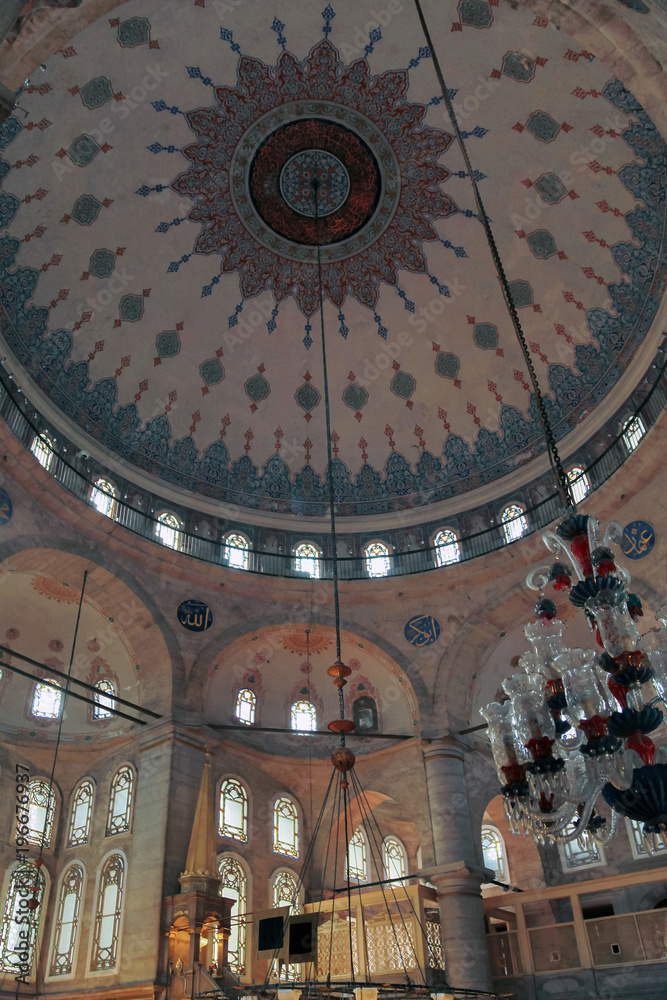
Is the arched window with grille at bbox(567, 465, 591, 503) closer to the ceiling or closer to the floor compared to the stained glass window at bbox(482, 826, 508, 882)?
closer to the ceiling

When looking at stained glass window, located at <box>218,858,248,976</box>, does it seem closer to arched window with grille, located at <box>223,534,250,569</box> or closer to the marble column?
the marble column

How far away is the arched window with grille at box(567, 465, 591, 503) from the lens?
13.9 metres

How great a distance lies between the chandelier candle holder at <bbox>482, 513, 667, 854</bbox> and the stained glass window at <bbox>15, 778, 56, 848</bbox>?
9733 mm

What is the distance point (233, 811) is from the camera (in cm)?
1396

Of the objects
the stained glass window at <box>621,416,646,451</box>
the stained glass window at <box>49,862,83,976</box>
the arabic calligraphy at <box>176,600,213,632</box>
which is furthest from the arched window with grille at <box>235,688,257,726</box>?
the stained glass window at <box>621,416,646,451</box>

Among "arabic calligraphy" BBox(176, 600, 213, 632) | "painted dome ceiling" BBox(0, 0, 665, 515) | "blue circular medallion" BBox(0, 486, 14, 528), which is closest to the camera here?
"blue circular medallion" BBox(0, 486, 14, 528)

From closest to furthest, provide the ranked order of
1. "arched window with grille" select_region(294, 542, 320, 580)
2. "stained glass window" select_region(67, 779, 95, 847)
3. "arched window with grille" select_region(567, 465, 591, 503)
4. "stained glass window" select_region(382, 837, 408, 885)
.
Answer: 1. "stained glass window" select_region(67, 779, 95, 847)
2. "arched window with grille" select_region(567, 465, 591, 503)
3. "stained glass window" select_region(382, 837, 408, 885)
4. "arched window with grille" select_region(294, 542, 320, 580)

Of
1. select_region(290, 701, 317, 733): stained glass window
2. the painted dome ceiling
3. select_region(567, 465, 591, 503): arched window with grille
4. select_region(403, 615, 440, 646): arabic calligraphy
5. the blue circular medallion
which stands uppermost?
the painted dome ceiling

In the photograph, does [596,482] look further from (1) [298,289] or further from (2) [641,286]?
(1) [298,289]

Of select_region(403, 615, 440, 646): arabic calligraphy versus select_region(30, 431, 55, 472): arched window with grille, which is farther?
select_region(403, 615, 440, 646): arabic calligraphy

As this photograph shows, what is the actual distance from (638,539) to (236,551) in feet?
25.1

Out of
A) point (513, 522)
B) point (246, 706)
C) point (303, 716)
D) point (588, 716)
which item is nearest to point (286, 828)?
point (303, 716)

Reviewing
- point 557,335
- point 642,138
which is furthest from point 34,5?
point 557,335

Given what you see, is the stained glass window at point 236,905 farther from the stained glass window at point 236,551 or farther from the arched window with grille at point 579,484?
the arched window with grille at point 579,484
